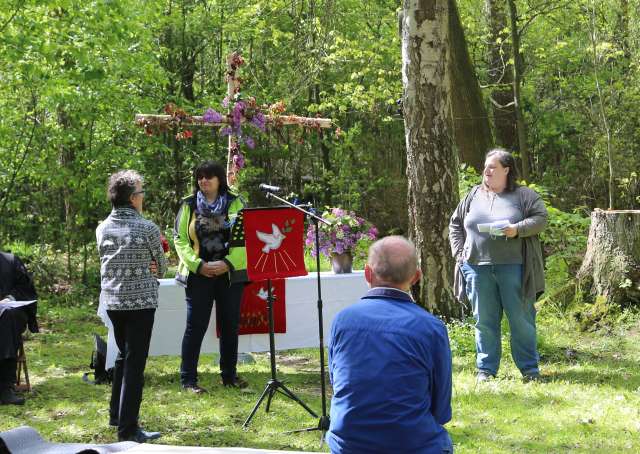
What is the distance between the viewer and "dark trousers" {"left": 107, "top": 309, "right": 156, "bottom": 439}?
15.6 feet

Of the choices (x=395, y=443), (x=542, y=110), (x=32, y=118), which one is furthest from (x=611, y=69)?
(x=395, y=443)

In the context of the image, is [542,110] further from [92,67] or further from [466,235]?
[466,235]

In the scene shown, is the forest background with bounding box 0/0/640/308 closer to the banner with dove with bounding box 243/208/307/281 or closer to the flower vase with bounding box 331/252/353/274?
the flower vase with bounding box 331/252/353/274

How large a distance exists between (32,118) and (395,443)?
10.4m

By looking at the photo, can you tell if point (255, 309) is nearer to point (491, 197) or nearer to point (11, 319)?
point (11, 319)

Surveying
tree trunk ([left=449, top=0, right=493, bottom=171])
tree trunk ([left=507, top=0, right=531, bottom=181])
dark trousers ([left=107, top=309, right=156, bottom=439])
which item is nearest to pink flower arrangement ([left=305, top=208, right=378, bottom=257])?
dark trousers ([left=107, top=309, right=156, bottom=439])

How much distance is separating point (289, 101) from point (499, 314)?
5.46 meters

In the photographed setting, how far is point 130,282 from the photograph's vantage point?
4.75 metres

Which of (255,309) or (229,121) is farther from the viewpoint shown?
(229,121)

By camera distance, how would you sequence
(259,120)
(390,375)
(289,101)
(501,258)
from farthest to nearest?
(289,101) → (259,120) → (501,258) → (390,375)

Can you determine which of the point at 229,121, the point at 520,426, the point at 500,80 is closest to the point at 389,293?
the point at 520,426

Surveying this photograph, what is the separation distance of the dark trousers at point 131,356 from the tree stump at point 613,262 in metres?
5.02

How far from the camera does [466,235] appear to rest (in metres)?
6.20

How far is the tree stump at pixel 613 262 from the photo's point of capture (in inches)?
312
